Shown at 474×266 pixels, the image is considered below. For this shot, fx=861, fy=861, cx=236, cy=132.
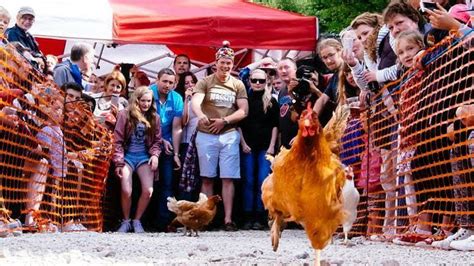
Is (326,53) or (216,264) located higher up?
(326,53)

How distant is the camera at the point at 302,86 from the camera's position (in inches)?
463

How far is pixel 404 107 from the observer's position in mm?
8789

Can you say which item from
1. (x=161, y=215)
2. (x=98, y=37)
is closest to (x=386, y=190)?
(x=161, y=215)

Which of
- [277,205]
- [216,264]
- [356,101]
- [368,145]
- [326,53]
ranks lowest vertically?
[216,264]

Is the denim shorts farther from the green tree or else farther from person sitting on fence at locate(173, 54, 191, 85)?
the green tree

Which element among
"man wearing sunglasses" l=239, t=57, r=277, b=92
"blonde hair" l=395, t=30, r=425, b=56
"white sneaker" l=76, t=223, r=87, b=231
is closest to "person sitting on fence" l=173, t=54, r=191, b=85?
"man wearing sunglasses" l=239, t=57, r=277, b=92

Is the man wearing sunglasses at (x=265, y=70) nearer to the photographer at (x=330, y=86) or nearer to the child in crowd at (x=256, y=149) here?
the child in crowd at (x=256, y=149)

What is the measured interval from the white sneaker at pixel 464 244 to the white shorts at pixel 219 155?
5.54 metres

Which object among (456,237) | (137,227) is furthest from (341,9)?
(456,237)

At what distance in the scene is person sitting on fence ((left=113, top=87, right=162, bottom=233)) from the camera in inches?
476

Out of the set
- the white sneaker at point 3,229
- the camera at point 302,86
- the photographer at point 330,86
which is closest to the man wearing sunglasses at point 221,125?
the camera at point 302,86

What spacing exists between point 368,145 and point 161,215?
4.05 metres

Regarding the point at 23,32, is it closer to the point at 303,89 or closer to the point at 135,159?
the point at 135,159

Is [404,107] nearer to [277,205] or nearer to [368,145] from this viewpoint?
[368,145]
